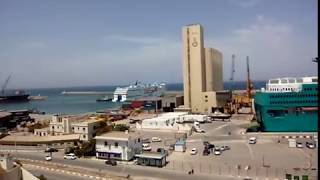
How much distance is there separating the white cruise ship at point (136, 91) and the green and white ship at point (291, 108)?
41498 mm

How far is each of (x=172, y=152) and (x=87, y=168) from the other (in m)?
3.79

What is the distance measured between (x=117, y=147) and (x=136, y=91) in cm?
5281

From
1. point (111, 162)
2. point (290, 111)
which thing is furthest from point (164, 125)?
point (111, 162)

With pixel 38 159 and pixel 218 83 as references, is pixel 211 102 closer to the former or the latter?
pixel 218 83

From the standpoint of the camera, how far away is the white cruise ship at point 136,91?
2431 inches

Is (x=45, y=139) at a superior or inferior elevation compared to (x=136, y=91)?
inferior

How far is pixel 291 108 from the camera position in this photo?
63.5ft

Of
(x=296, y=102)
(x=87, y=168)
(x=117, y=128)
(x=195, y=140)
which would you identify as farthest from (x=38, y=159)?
(x=296, y=102)

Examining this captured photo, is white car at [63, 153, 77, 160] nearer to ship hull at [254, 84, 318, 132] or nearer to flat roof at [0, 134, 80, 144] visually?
flat roof at [0, 134, 80, 144]

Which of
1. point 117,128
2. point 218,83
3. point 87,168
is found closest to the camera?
point 87,168

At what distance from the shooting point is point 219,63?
127ft

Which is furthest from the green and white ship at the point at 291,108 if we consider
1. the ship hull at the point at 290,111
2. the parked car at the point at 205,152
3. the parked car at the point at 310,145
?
the parked car at the point at 205,152

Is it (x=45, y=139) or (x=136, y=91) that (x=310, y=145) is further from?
(x=136, y=91)

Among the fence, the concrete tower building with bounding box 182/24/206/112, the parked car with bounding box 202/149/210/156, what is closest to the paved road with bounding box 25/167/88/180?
the fence
